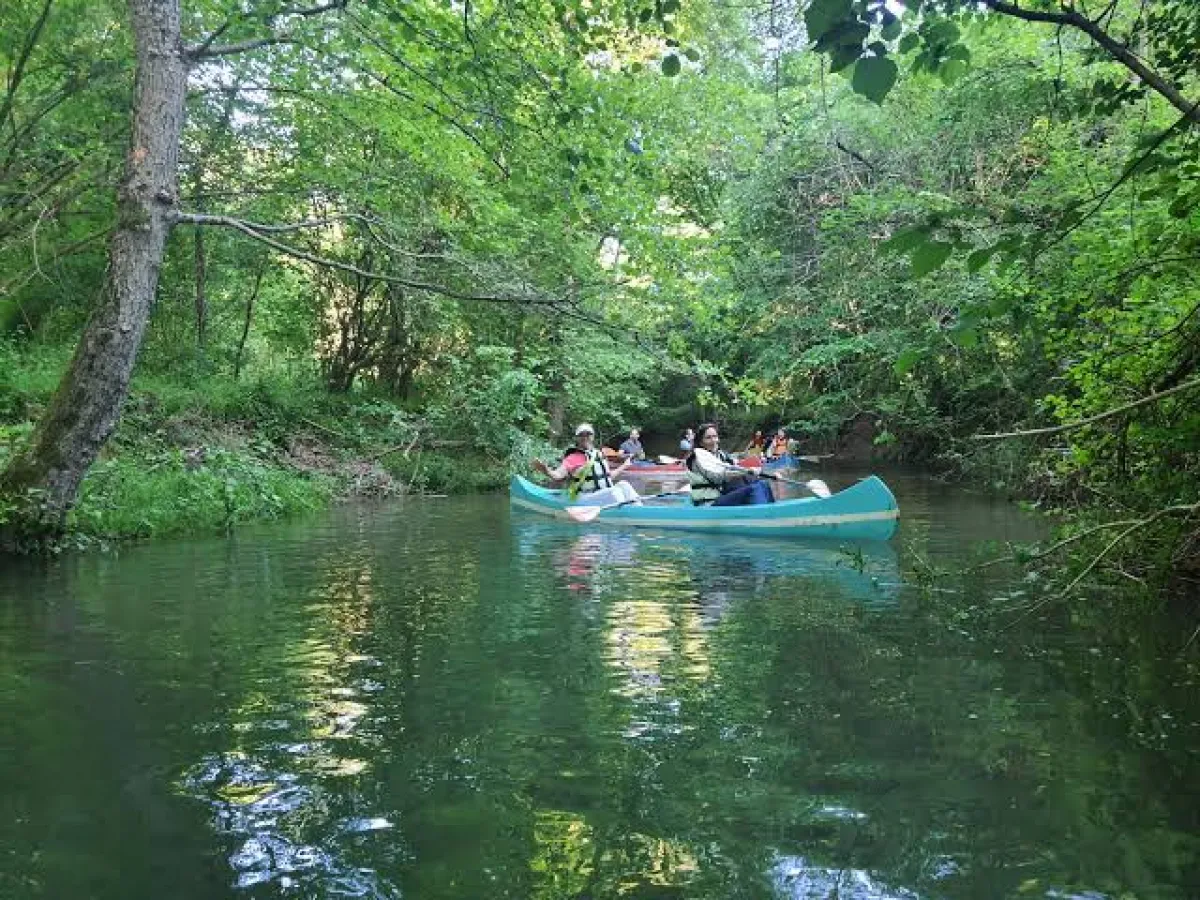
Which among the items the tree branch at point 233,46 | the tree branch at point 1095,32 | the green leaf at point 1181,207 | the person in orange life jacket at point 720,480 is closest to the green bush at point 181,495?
the tree branch at point 233,46

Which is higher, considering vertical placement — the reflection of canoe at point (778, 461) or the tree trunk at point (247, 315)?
the tree trunk at point (247, 315)

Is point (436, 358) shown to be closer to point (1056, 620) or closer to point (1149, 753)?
point (1056, 620)

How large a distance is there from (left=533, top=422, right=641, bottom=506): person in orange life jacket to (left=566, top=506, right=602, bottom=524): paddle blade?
0.17 metres

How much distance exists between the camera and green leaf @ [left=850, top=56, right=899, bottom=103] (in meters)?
2.10

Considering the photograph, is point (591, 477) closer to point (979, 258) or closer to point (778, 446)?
point (778, 446)

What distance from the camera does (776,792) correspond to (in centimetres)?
310

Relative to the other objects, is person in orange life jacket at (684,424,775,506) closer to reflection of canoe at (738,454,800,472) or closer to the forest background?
the forest background

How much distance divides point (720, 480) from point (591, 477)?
8.05 feet

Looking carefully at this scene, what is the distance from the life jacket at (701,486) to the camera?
35.8 ft

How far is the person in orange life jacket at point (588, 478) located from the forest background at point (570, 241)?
205cm

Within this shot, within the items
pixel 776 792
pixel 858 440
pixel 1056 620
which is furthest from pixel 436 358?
pixel 776 792

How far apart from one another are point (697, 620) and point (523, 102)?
3541 millimetres

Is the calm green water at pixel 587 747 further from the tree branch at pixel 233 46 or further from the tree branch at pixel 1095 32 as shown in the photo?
the tree branch at pixel 233 46

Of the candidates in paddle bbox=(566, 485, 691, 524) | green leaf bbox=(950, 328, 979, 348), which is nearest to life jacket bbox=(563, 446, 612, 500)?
paddle bbox=(566, 485, 691, 524)
